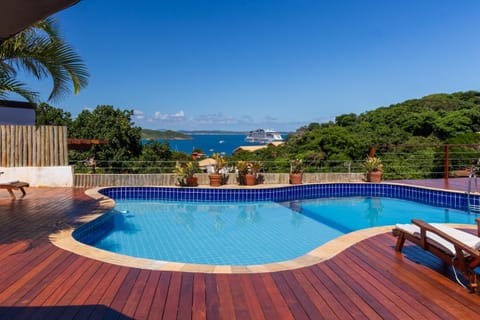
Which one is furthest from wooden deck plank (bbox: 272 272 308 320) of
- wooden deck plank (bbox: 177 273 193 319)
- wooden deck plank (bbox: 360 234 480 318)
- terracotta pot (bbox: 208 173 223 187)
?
terracotta pot (bbox: 208 173 223 187)

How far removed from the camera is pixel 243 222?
25.6ft

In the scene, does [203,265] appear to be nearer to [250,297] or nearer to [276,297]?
[250,297]

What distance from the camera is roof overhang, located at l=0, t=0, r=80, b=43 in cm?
151

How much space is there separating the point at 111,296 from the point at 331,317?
1920mm

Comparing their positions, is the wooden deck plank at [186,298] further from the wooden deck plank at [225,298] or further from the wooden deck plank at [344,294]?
the wooden deck plank at [344,294]

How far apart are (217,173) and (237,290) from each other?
7679 millimetres

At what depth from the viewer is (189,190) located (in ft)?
33.4

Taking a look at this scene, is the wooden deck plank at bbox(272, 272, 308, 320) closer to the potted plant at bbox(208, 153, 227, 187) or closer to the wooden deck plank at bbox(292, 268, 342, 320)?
the wooden deck plank at bbox(292, 268, 342, 320)

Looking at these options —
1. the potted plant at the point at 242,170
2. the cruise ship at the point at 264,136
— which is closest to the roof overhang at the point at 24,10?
the potted plant at the point at 242,170

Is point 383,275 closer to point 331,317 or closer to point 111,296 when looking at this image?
point 331,317

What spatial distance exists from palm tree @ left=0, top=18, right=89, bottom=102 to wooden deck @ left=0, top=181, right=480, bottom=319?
95.7 inches

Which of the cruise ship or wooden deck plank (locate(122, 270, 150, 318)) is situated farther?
the cruise ship

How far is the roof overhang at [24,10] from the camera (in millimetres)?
1511

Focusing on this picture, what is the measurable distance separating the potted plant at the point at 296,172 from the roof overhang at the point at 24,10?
9725 mm
